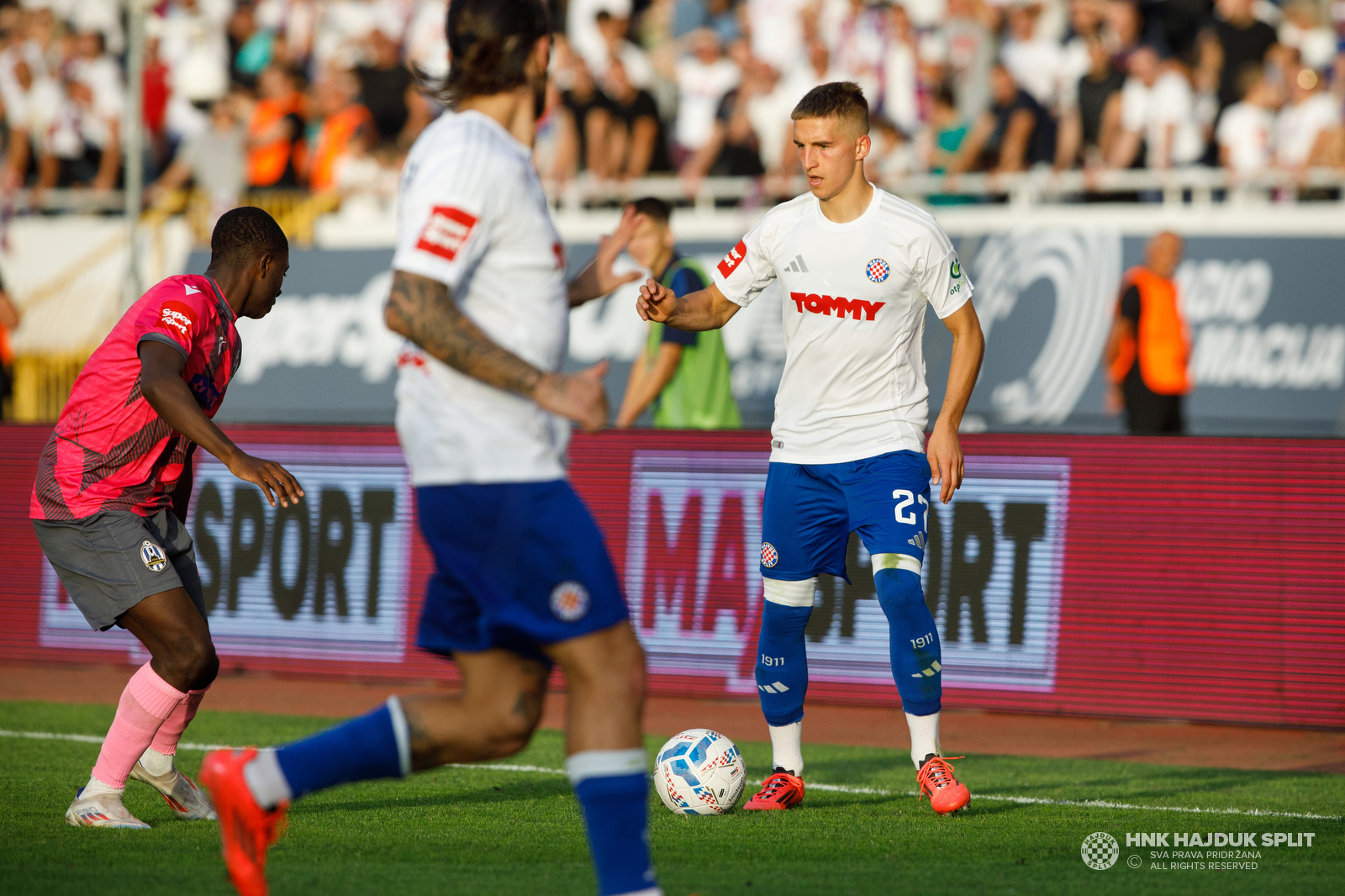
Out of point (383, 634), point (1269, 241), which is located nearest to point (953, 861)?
point (383, 634)

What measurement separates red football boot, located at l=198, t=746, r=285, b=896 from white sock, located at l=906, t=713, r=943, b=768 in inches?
115

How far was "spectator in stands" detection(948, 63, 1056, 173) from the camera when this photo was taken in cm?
1491

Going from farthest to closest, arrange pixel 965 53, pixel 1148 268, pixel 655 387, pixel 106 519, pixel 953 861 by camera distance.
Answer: pixel 965 53 < pixel 1148 268 < pixel 655 387 < pixel 106 519 < pixel 953 861

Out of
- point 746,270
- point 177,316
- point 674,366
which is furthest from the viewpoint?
point 674,366

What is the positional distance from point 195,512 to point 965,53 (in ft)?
28.9

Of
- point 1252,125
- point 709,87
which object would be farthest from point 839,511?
point 709,87

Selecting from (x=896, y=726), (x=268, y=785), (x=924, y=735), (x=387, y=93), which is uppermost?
(x=387, y=93)

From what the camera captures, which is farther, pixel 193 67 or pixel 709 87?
pixel 193 67

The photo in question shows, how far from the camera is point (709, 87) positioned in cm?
1672

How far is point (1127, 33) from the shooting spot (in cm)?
1508

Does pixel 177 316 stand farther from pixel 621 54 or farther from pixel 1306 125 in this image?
pixel 621 54

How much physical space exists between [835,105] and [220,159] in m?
13.1

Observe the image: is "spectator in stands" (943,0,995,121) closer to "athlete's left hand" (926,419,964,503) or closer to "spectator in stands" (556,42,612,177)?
"spectator in stands" (556,42,612,177)

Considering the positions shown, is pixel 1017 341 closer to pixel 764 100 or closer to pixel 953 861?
pixel 764 100
